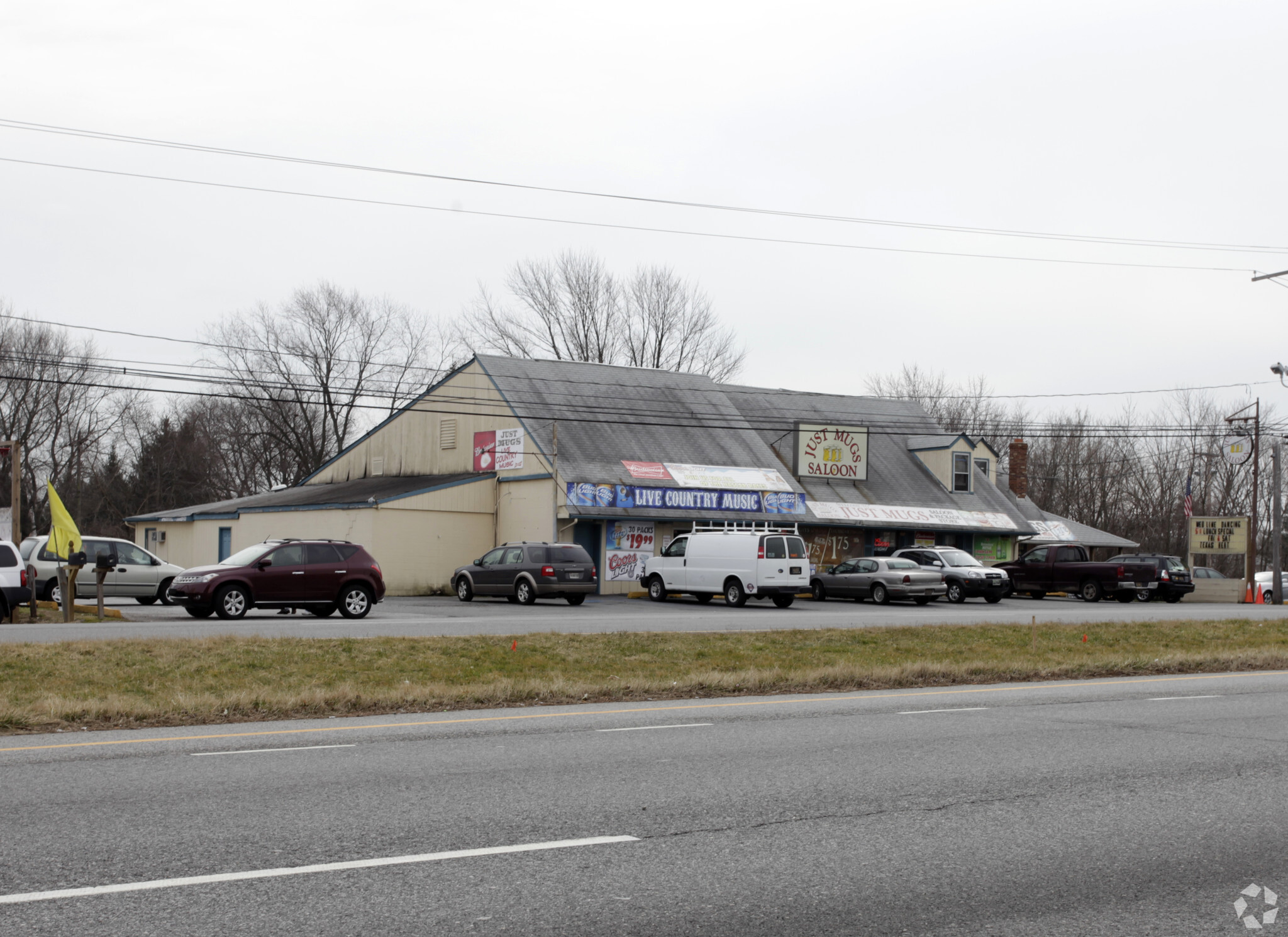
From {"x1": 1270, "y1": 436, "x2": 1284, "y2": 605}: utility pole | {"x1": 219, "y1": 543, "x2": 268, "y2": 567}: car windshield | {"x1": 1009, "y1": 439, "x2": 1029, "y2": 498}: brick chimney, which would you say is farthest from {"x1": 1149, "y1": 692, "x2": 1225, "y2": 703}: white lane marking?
{"x1": 1009, "y1": 439, "x2": 1029, "y2": 498}: brick chimney

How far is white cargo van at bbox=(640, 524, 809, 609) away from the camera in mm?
33062

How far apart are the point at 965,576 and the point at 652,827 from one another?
3379 cm

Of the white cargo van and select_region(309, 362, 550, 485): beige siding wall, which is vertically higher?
select_region(309, 362, 550, 485): beige siding wall

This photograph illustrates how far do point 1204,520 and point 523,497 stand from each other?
987 inches

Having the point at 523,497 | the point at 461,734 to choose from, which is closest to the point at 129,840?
the point at 461,734

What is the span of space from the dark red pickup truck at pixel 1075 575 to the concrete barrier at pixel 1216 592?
367 cm

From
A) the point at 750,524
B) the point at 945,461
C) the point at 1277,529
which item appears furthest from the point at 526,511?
the point at 1277,529

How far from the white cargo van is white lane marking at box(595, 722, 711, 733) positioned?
860 inches

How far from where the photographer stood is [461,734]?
10.5 m

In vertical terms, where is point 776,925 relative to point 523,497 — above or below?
below

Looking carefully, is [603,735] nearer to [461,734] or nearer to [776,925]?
[461,734]

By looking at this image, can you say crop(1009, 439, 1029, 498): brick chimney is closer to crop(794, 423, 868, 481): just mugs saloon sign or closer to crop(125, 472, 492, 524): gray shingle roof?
crop(794, 423, 868, 481): just mugs saloon sign

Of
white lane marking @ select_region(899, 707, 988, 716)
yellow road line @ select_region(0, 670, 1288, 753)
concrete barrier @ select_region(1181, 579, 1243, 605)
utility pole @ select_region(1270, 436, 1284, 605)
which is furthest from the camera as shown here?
concrete barrier @ select_region(1181, 579, 1243, 605)

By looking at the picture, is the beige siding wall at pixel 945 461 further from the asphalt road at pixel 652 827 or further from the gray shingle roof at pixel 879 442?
the asphalt road at pixel 652 827
